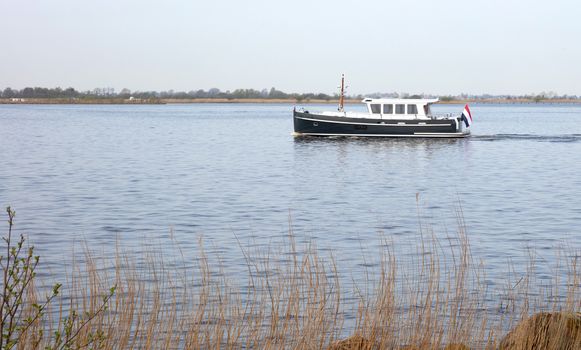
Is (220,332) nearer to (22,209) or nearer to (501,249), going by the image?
(501,249)

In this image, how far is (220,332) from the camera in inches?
316

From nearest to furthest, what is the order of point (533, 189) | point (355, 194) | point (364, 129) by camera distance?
1. point (355, 194)
2. point (533, 189)
3. point (364, 129)

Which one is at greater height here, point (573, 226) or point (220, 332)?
point (220, 332)

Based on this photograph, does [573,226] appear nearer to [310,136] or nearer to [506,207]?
[506,207]

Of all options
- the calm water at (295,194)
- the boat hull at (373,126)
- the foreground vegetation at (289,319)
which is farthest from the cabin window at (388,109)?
the foreground vegetation at (289,319)

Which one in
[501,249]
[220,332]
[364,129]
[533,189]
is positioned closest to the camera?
[220,332]

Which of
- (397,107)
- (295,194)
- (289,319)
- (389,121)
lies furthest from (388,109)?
(289,319)

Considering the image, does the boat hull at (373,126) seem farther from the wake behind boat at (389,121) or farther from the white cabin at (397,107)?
the white cabin at (397,107)

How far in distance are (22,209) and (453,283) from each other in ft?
47.1

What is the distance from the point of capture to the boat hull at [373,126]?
54.2 metres

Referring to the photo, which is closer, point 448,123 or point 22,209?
point 22,209

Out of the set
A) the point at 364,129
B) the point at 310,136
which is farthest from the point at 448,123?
the point at 310,136

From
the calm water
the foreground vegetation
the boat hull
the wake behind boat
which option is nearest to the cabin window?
the wake behind boat

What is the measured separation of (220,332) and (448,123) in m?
49.2
